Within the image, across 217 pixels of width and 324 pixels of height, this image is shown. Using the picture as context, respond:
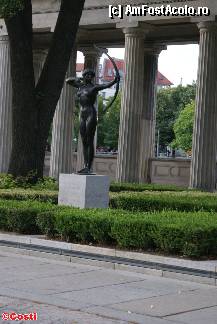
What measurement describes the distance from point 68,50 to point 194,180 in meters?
10.6

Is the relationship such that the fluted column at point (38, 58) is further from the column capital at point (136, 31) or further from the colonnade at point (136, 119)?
the column capital at point (136, 31)

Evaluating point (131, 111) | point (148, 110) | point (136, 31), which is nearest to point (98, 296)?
point (131, 111)

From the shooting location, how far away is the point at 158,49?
4525cm

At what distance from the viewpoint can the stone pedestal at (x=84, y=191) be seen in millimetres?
20016

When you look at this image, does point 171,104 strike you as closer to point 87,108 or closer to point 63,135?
point 63,135

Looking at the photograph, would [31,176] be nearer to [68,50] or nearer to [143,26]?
[68,50]

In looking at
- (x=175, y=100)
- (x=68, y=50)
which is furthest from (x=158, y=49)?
(x=175, y=100)

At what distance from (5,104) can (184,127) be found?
7093cm

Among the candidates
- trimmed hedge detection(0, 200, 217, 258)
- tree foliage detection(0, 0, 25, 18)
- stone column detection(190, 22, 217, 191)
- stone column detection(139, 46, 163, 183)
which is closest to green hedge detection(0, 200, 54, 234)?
→ trimmed hedge detection(0, 200, 217, 258)

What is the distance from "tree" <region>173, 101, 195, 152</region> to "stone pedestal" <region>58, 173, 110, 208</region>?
292ft

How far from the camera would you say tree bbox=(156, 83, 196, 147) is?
11800 cm

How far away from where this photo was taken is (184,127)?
362 ft

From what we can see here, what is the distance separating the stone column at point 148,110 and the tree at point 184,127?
6290 cm

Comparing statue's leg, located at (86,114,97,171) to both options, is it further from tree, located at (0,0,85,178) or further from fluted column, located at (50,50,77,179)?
fluted column, located at (50,50,77,179)
